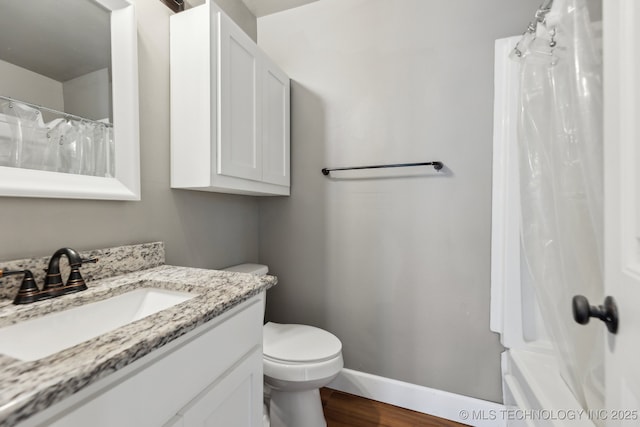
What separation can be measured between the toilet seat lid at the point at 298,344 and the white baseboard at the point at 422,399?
463 millimetres

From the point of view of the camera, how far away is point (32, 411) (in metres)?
0.35

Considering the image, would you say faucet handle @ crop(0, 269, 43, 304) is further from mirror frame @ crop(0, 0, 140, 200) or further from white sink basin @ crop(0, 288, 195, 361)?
mirror frame @ crop(0, 0, 140, 200)

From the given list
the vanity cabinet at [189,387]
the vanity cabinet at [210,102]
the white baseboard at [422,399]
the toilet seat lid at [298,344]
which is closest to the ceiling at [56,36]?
the vanity cabinet at [210,102]

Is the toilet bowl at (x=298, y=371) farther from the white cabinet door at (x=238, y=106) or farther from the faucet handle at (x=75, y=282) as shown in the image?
the white cabinet door at (x=238, y=106)

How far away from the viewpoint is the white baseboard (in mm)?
1412

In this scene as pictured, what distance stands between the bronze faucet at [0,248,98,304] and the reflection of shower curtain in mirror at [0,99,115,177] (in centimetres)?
29

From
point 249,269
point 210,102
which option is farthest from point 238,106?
point 249,269

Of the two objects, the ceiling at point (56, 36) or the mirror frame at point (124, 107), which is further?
the mirror frame at point (124, 107)

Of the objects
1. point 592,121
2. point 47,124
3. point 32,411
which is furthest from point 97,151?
point 592,121

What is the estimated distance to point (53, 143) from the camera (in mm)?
870

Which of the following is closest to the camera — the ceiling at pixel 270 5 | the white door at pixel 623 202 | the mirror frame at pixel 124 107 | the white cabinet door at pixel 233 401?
the white door at pixel 623 202

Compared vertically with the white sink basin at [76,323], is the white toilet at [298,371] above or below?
below

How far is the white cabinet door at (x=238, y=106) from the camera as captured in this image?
3.87 ft

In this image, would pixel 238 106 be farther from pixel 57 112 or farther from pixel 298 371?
pixel 298 371
